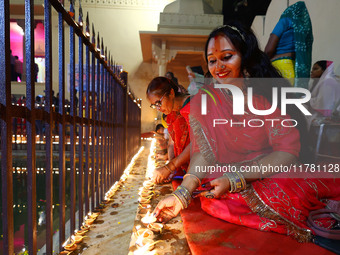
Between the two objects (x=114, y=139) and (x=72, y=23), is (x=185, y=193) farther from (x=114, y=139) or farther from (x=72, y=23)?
(x=114, y=139)

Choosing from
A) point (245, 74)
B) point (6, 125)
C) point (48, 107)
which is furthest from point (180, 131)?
A: point (6, 125)

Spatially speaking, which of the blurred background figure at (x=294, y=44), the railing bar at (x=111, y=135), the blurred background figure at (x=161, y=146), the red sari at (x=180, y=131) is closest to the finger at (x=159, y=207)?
the red sari at (x=180, y=131)

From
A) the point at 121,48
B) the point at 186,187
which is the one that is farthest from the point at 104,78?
the point at 121,48

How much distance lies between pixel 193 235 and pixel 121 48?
13.8m

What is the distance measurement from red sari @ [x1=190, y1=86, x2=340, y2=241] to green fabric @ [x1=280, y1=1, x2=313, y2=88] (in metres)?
1.12

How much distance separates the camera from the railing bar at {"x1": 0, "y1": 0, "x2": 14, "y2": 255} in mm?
927

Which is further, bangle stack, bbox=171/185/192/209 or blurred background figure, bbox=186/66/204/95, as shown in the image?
blurred background figure, bbox=186/66/204/95

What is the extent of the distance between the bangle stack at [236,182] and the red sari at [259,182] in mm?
67

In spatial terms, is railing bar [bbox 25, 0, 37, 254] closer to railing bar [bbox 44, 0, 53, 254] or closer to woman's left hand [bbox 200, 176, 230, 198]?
railing bar [bbox 44, 0, 53, 254]

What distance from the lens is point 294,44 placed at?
264 cm

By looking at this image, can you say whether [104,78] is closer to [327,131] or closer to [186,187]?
[186,187]

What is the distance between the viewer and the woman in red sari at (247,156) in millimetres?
1525

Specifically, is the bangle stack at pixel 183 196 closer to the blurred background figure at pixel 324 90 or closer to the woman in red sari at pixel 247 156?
the woman in red sari at pixel 247 156

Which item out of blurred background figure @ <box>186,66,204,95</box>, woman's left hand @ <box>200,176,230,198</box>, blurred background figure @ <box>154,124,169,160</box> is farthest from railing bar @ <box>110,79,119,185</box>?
woman's left hand @ <box>200,176,230,198</box>
